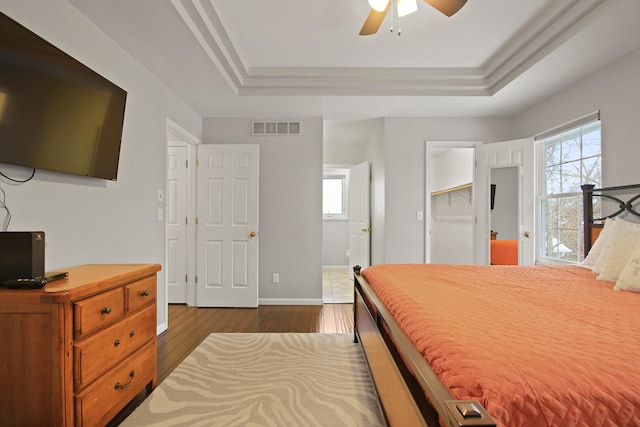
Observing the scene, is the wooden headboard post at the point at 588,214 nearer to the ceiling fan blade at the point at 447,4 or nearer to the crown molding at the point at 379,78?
the crown molding at the point at 379,78

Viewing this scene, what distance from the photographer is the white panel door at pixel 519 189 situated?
148 inches

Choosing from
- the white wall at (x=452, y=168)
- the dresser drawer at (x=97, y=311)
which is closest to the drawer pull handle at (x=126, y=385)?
the dresser drawer at (x=97, y=311)

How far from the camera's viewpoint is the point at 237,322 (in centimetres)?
345

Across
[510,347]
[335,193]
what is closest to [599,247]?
[510,347]

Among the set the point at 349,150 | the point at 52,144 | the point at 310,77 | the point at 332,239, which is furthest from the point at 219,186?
the point at 332,239

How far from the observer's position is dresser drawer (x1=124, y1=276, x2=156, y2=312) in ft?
5.79

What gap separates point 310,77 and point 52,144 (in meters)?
2.47

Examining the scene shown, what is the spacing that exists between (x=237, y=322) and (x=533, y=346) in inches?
121

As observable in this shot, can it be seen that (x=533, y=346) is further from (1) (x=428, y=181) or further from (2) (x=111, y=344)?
(1) (x=428, y=181)

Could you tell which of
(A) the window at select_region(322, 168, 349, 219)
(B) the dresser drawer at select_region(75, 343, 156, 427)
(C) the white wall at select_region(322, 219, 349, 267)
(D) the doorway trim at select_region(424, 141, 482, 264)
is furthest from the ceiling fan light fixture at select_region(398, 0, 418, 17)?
(C) the white wall at select_region(322, 219, 349, 267)

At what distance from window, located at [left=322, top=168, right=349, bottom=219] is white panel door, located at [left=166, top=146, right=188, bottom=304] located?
379 centimetres

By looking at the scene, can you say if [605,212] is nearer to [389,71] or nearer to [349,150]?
[389,71]

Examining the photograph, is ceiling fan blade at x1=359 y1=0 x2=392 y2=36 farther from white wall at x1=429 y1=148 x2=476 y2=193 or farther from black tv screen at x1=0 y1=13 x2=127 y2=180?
white wall at x1=429 y1=148 x2=476 y2=193

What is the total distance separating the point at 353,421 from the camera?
174 centimetres
